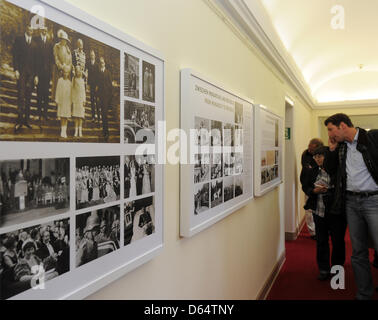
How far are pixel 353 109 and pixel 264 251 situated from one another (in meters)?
6.86

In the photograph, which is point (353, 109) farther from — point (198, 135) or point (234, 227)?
point (198, 135)

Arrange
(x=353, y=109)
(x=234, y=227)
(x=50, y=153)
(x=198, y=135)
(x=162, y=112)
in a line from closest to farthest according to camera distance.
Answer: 1. (x=50, y=153)
2. (x=162, y=112)
3. (x=198, y=135)
4. (x=234, y=227)
5. (x=353, y=109)

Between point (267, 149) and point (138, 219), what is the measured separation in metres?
2.72

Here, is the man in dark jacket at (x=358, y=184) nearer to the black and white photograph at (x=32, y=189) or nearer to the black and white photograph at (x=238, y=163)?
the black and white photograph at (x=238, y=163)

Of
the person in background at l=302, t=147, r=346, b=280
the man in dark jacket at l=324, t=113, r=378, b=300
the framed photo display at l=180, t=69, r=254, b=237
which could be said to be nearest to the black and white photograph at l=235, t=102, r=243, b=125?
the framed photo display at l=180, t=69, r=254, b=237

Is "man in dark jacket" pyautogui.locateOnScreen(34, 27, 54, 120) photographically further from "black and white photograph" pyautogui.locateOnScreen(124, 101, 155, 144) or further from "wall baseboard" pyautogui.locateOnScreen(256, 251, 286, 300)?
"wall baseboard" pyautogui.locateOnScreen(256, 251, 286, 300)

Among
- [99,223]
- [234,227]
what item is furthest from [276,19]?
[99,223]

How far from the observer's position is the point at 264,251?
3963 mm

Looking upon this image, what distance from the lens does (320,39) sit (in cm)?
541

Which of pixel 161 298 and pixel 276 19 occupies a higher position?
pixel 276 19

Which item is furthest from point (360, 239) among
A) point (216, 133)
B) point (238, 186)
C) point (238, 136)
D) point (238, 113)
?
point (216, 133)

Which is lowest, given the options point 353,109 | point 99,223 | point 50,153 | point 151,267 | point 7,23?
point 151,267

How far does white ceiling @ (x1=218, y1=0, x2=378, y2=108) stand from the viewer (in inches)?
131

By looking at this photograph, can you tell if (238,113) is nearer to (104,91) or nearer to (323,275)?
(104,91)
